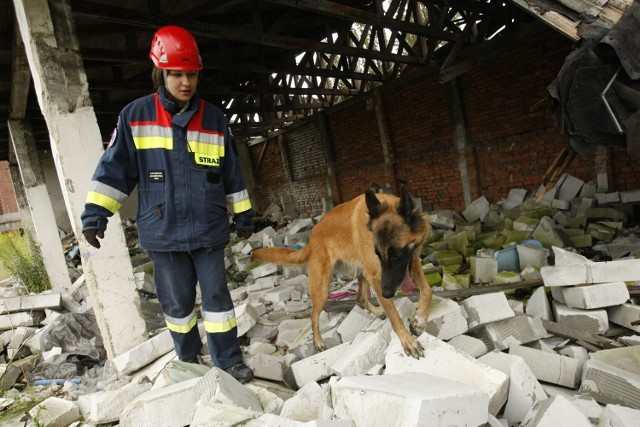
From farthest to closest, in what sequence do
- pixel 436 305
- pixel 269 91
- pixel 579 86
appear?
1. pixel 269 91
2. pixel 436 305
3. pixel 579 86

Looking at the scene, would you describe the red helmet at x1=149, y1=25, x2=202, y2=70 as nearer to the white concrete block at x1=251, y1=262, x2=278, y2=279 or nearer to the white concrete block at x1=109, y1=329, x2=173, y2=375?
the white concrete block at x1=109, y1=329, x2=173, y2=375

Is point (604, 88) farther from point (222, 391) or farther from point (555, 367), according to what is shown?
point (222, 391)

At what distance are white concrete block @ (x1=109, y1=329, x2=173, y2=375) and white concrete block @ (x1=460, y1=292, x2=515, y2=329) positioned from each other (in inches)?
103

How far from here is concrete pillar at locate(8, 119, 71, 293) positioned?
24.0 ft

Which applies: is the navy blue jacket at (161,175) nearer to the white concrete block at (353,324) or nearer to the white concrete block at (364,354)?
the white concrete block at (364,354)

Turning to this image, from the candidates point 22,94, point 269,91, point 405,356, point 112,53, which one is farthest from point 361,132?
point 405,356

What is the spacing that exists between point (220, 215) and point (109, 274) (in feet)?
4.76

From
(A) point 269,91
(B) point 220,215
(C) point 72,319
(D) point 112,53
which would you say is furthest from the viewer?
(A) point 269,91

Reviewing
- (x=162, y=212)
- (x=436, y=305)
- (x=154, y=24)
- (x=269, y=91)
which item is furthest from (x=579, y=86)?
(x=269, y=91)

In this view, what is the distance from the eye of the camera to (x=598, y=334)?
2848mm

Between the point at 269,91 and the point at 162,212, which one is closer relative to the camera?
the point at 162,212

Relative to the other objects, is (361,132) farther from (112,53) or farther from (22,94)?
(22,94)

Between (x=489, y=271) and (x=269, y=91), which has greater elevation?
(x=269, y=91)

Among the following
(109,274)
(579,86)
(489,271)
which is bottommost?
(489,271)
